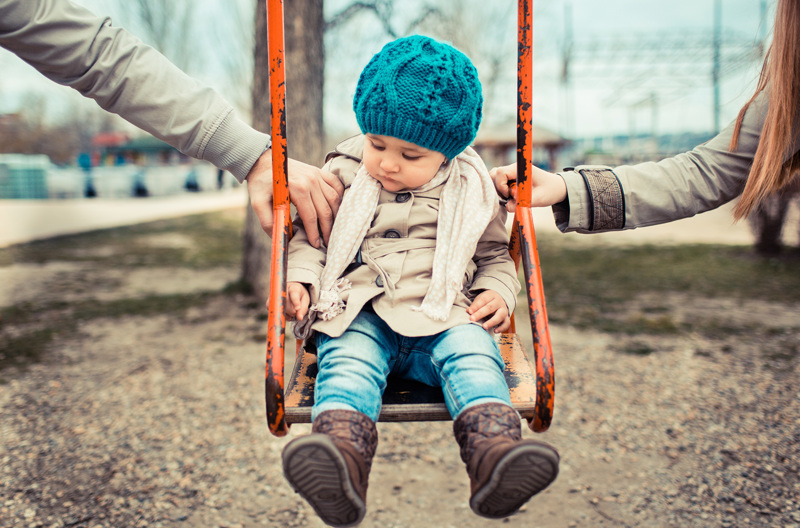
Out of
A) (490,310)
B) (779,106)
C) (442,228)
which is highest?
(779,106)

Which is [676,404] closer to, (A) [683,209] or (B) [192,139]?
(A) [683,209]

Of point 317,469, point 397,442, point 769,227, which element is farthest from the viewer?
point 769,227

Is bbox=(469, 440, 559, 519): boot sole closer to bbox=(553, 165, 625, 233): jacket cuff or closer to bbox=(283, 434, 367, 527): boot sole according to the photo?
bbox=(283, 434, 367, 527): boot sole

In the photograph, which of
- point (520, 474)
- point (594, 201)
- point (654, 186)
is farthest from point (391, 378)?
point (654, 186)

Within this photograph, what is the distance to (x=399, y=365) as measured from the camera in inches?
66.8

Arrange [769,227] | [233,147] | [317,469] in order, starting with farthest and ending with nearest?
[769,227] < [233,147] < [317,469]

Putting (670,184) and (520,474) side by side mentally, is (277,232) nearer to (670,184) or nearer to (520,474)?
(520,474)

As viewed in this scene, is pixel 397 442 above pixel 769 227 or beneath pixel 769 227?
beneath

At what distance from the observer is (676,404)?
12.0 ft

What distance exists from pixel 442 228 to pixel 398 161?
0.71 ft

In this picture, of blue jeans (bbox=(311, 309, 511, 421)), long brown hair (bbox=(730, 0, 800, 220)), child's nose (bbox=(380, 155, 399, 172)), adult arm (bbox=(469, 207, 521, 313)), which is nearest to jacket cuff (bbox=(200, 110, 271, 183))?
child's nose (bbox=(380, 155, 399, 172))

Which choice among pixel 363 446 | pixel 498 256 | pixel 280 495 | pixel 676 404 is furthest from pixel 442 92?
pixel 676 404

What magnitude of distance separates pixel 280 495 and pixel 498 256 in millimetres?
1603

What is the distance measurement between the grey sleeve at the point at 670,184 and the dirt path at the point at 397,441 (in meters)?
1.39
